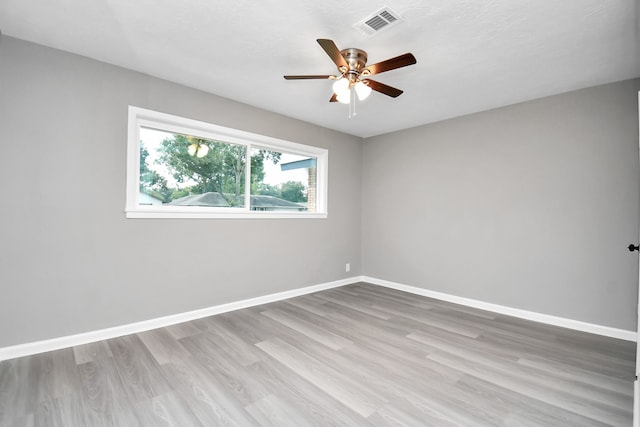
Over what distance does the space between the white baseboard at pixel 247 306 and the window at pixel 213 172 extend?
1062 millimetres

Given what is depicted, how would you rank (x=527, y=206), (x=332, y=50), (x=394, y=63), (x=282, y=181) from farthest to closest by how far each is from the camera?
(x=282, y=181) < (x=527, y=206) < (x=394, y=63) < (x=332, y=50)

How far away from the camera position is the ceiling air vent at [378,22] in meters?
2.02

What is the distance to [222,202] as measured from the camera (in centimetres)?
364

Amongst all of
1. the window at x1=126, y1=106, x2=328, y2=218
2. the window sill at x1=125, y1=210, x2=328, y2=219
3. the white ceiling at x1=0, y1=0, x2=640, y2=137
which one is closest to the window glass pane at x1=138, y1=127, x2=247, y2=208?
the window at x1=126, y1=106, x2=328, y2=218

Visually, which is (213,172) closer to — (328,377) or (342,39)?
(342,39)

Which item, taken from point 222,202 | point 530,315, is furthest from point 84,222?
point 530,315

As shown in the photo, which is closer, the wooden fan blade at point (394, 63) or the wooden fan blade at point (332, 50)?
the wooden fan blade at point (332, 50)

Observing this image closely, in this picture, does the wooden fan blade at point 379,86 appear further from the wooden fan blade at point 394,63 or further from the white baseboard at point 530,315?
the white baseboard at point 530,315

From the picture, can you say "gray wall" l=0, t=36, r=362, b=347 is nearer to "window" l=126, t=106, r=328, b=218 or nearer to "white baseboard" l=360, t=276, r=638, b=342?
"window" l=126, t=106, r=328, b=218

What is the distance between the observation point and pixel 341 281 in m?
4.91

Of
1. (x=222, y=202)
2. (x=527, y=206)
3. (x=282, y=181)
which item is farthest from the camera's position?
(x=282, y=181)

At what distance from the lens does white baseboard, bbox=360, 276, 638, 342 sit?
2913mm

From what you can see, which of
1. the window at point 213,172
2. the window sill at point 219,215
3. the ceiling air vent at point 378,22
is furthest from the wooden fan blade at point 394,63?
the window sill at point 219,215

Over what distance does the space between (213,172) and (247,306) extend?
169cm
